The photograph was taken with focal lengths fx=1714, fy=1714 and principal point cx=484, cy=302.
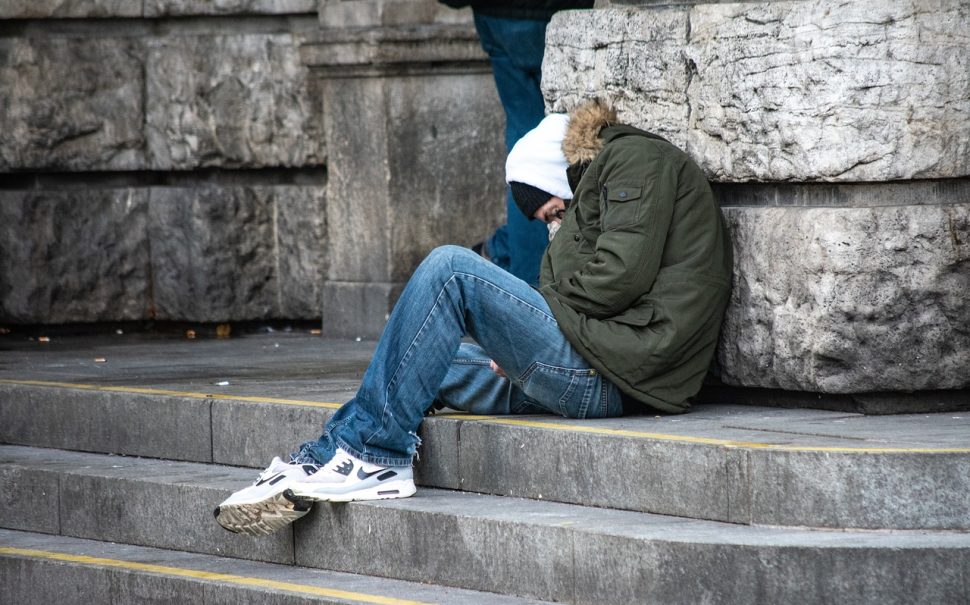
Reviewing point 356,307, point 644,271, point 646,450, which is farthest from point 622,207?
point 356,307

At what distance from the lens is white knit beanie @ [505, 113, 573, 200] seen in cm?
511

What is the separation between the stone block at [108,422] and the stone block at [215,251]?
6.90 ft

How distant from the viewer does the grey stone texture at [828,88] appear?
466 centimetres

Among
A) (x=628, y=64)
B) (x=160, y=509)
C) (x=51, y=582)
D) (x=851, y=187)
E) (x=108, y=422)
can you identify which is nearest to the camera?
(x=851, y=187)

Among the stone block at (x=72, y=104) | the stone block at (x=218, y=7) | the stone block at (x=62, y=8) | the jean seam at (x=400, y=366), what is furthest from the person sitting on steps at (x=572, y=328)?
the stone block at (x=62, y=8)

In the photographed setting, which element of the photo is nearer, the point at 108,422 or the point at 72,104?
the point at 108,422

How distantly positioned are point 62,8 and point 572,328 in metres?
4.40

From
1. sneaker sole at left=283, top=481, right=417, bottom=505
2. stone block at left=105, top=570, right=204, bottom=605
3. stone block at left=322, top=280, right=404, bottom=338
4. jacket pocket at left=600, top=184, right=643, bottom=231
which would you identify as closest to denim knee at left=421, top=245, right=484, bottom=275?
jacket pocket at left=600, top=184, right=643, bottom=231

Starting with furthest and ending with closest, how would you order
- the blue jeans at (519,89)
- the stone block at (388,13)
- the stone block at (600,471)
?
the stone block at (388,13) < the blue jeans at (519,89) < the stone block at (600,471)

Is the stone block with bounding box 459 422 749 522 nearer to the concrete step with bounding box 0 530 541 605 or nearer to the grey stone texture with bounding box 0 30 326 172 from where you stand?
the concrete step with bounding box 0 530 541 605

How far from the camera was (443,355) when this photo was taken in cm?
461

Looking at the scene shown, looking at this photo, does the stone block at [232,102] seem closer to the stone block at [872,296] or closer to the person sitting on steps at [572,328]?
the person sitting on steps at [572,328]

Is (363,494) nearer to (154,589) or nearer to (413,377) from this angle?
(413,377)

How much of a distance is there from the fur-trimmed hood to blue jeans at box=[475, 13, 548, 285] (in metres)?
1.66
